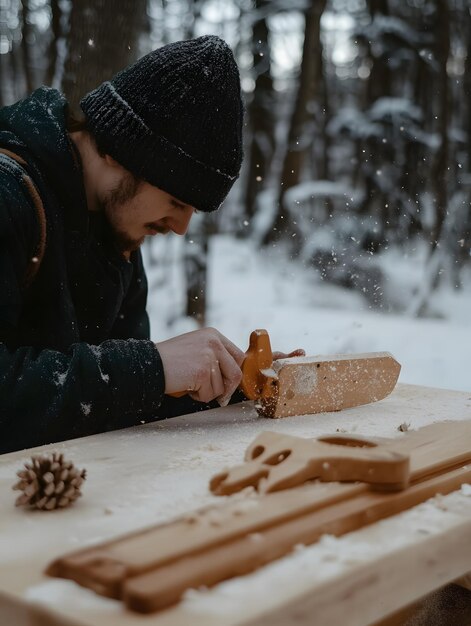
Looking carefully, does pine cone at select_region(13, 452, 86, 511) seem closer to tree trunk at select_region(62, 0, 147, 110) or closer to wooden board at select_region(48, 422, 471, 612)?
wooden board at select_region(48, 422, 471, 612)

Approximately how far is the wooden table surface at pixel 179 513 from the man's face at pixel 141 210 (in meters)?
0.73

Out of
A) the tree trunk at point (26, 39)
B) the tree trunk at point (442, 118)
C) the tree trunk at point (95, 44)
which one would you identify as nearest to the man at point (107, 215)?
the tree trunk at point (95, 44)

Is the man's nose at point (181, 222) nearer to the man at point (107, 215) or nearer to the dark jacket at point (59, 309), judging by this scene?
the man at point (107, 215)

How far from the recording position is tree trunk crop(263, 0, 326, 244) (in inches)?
301

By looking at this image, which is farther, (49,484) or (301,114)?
(301,114)

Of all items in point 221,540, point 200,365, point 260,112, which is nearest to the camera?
point 221,540

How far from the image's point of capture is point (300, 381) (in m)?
1.93

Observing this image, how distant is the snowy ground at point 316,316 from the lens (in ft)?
21.2

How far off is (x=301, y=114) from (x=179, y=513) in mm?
7486

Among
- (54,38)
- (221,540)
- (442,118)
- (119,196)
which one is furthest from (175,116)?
(442,118)

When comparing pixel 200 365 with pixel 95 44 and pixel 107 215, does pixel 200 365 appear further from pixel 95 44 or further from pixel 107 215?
pixel 95 44

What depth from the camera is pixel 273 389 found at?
190 cm

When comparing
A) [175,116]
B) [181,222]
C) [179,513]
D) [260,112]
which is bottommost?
[179,513]

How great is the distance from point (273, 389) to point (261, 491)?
2.52 ft
